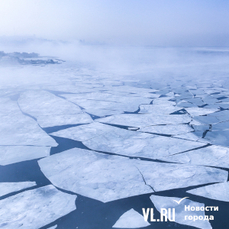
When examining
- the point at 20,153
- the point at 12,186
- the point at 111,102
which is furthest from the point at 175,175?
the point at 111,102

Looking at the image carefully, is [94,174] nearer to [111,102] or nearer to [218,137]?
[218,137]

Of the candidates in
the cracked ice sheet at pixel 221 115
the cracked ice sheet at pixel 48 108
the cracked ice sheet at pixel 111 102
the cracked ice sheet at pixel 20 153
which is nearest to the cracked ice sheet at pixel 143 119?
the cracked ice sheet at pixel 111 102

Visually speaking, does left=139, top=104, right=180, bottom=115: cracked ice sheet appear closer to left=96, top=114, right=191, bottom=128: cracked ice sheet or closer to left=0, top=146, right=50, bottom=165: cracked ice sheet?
left=96, top=114, right=191, bottom=128: cracked ice sheet

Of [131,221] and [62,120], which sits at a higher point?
[62,120]

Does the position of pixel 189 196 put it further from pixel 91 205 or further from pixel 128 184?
pixel 91 205

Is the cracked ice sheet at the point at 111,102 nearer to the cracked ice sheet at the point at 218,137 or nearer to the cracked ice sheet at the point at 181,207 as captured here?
the cracked ice sheet at the point at 218,137

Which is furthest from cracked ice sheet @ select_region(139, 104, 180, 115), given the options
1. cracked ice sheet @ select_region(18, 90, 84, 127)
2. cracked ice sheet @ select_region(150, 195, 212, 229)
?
cracked ice sheet @ select_region(150, 195, 212, 229)

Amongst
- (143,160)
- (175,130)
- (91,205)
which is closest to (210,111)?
(175,130)
